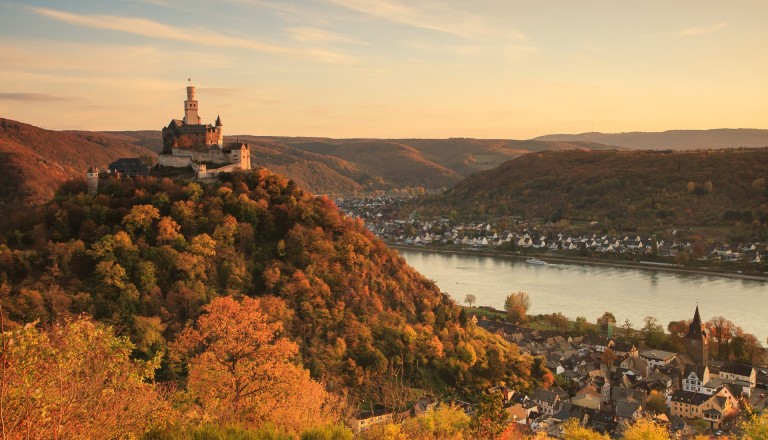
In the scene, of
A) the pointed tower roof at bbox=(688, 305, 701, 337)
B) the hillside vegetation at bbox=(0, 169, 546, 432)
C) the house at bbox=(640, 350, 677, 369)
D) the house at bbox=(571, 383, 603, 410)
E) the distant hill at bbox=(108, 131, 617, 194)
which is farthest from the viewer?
the distant hill at bbox=(108, 131, 617, 194)

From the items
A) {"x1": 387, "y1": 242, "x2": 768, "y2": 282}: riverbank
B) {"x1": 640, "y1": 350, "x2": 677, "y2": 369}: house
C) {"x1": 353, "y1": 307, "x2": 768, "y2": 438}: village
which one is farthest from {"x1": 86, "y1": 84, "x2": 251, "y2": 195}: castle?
{"x1": 387, "y1": 242, "x2": 768, "y2": 282}: riverbank

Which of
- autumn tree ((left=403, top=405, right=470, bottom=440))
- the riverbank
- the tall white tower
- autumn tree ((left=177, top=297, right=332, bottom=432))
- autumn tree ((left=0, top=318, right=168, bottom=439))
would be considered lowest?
the riverbank

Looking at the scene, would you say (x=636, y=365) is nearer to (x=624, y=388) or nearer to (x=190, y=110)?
(x=624, y=388)

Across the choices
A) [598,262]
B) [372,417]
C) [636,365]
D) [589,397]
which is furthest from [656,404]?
[598,262]

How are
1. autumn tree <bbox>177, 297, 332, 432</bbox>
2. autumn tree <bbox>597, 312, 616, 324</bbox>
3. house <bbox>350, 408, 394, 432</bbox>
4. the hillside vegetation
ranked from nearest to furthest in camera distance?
autumn tree <bbox>177, 297, 332, 432</bbox> < house <bbox>350, 408, 394, 432</bbox> < the hillside vegetation < autumn tree <bbox>597, 312, 616, 324</bbox>

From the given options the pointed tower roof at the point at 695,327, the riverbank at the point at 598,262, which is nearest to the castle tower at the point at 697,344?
the pointed tower roof at the point at 695,327

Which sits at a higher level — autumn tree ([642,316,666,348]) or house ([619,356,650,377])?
autumn tree ([642,316,666,348])

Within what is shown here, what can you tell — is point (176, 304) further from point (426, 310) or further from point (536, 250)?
point (536, 250)

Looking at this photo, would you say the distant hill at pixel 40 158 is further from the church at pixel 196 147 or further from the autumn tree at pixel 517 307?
the autumn tree at pixel 517 307

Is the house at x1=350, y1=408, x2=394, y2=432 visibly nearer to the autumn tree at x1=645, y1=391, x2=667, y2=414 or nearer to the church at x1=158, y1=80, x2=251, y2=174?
the autumn tree at x1=645, y1=391, x2=667, y2=414
